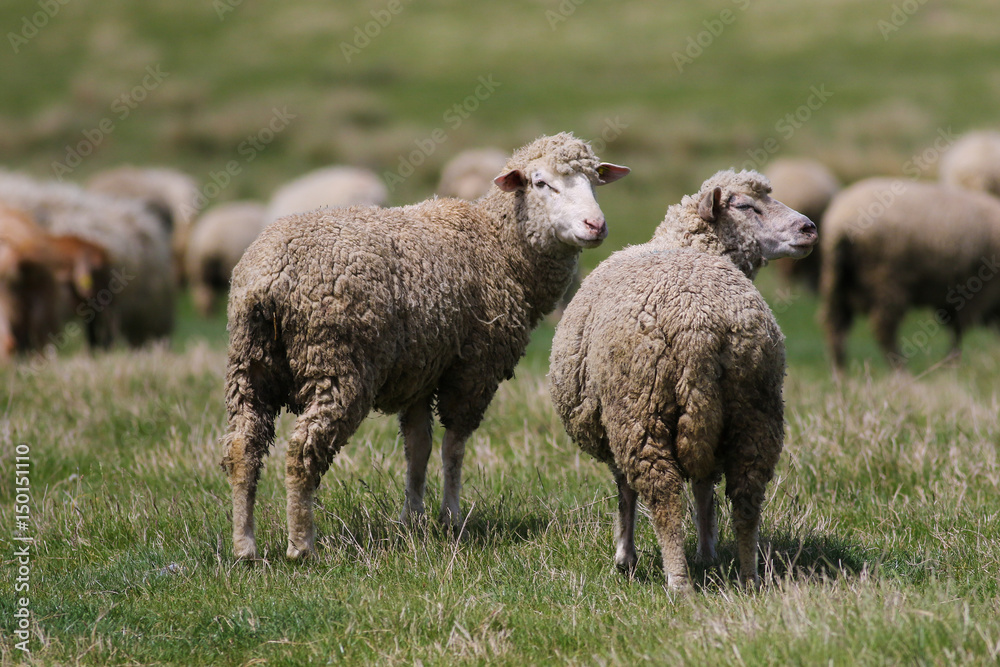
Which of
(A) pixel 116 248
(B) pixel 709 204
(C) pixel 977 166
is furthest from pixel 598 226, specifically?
(C) pixel 977 166

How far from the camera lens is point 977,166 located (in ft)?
42.2

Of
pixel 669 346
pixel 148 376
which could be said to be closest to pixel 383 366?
pixel 669 346

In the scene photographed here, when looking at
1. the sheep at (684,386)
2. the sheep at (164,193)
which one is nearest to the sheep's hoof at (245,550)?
the sheep at (684,386)

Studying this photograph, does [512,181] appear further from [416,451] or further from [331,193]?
[331,193]

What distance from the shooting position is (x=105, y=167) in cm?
2850

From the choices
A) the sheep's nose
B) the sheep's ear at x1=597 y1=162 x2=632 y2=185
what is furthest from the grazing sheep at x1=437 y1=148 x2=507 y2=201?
the sheep's nose

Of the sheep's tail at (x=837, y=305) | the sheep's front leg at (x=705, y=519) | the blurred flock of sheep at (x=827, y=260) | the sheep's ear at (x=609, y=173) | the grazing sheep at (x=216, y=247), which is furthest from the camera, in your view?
the grazing sheep at (x=216, y=247)

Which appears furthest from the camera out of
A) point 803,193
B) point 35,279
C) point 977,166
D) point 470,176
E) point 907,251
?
point 803,193

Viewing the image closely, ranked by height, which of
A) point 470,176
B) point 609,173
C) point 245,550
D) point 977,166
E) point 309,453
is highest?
point 977,166

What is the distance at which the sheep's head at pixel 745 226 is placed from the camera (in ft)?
15.3

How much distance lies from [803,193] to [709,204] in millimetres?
14193

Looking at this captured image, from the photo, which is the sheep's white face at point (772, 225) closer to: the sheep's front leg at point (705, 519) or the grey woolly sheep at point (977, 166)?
the sheep's front leg at point (705, 519)

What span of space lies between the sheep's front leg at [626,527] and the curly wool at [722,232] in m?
1.16

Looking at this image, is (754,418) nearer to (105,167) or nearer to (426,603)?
(426,603)
